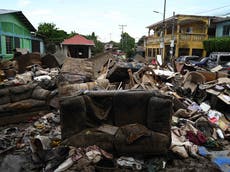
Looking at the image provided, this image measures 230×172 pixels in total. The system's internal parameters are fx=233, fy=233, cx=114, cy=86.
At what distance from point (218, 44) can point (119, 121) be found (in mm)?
18645

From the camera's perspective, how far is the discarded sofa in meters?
4.34

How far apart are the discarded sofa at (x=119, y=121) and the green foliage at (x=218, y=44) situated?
58.6 ft

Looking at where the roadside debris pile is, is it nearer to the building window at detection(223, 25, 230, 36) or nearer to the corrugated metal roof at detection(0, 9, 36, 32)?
the corrugated metal roof at detection(0, 9, 36, 32)

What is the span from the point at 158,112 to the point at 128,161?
3.46 feet

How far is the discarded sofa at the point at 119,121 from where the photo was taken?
434 centimetres

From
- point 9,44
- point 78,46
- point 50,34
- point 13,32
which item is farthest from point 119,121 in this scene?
point 50,34

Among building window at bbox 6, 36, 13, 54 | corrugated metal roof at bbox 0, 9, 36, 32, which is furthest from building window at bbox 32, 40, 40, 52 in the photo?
building window at bbox 6, 36, 13, 54

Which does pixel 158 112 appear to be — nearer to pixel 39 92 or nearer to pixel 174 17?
pixel 39 92

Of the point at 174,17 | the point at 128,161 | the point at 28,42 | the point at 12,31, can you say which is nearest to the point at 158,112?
the point at 128,161

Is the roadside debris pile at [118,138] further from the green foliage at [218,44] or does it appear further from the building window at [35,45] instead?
the building window at [35,45]

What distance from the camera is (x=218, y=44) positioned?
2042 centimetres

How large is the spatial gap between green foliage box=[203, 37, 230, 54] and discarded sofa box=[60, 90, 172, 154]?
58.6 ft

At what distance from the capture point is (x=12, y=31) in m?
16.4

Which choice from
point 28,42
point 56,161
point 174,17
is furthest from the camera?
point 174,17
